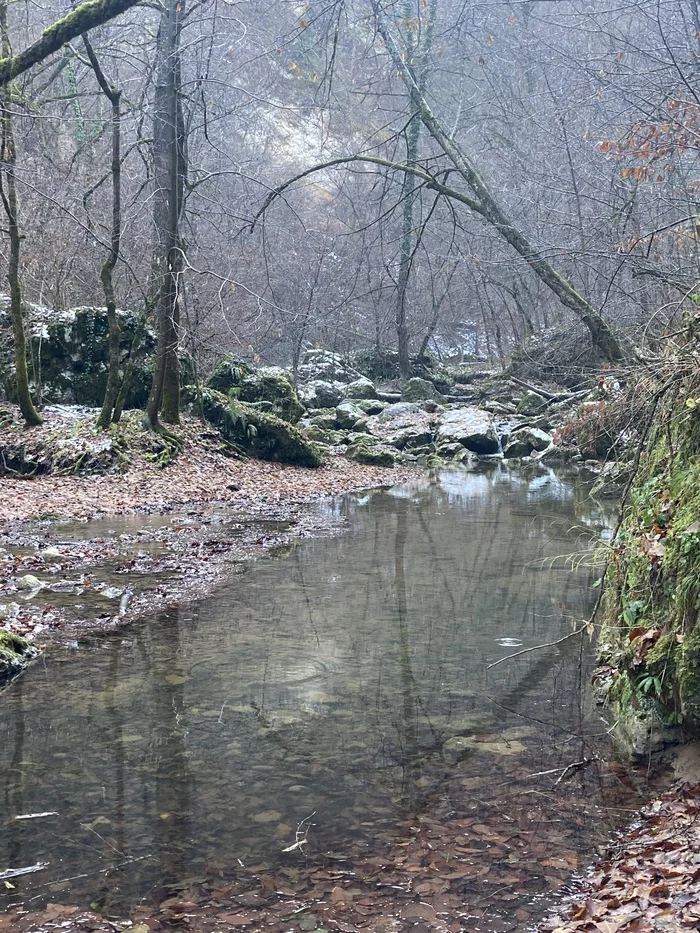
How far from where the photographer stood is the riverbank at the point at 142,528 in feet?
27.2

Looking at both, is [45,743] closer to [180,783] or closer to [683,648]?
[180,783]

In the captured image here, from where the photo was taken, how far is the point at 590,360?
18547 mm

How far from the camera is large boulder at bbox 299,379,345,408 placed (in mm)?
28719

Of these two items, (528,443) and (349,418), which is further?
(349,418)

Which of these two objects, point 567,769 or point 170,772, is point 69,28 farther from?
point 567,769

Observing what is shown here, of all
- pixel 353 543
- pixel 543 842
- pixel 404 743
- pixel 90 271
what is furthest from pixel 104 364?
pixel 543 842

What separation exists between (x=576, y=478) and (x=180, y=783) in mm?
16647

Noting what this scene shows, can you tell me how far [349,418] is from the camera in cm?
2642

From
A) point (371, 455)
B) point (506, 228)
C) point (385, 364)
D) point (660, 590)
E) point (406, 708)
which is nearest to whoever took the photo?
point (660, 590)

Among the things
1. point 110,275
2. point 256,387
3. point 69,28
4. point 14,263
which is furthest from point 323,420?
point 69,28

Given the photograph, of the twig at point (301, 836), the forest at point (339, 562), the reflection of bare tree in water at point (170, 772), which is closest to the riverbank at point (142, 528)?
the forest at point (339, 562)

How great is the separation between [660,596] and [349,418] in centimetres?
2130

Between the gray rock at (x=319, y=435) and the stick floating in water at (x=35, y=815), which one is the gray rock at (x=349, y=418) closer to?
the gray rock at (x=319, y=435)

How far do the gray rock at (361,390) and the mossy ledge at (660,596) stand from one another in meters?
24.2
